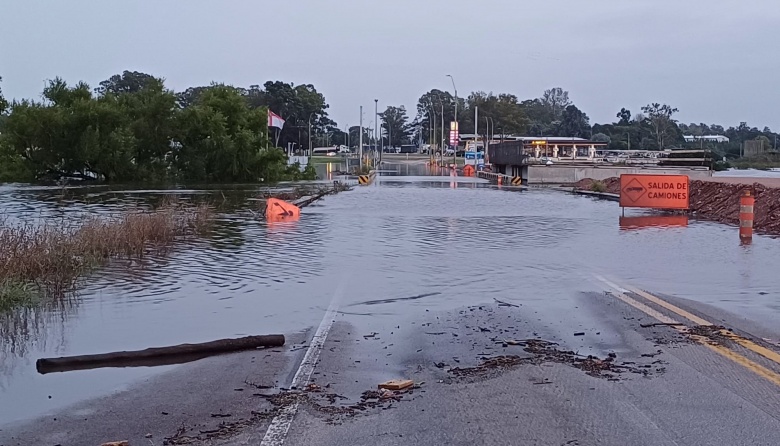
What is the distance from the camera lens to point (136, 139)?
6234 centimetres

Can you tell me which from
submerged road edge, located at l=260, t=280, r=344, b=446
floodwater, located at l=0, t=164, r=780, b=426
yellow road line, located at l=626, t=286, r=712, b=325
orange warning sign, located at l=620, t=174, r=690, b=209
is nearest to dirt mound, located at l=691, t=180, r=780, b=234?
orange warning sign, located at l=620, t=174, r=690, b=209

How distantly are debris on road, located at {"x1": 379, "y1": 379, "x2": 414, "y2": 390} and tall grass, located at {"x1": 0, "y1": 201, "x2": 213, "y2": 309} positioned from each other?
589 centimetres

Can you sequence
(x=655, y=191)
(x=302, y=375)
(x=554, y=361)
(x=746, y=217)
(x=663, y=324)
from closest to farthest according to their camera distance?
(x=302, y=375) < (x=554, y=361) < (x=663, y=324) < (x=746, y=217) < (x=655, y=191)

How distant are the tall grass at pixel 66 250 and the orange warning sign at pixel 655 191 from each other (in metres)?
13.8

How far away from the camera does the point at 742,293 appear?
1226 centimetres

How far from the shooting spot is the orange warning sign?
27.4 metres

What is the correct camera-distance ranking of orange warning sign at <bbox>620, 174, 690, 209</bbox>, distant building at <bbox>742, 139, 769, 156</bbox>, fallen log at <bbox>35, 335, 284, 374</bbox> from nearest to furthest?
fallen log at <bbox>35, 335, 284, 374</bbox>, orange warning sign at <bbox>620, 174, 690, 209</bbox>, distant building at <bbox>742, 139, 769, 156</bbox>

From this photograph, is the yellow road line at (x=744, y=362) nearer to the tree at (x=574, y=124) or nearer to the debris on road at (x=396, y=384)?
the debris on road at (x=396, y=384)

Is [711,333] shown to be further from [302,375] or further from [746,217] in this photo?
[746,217]

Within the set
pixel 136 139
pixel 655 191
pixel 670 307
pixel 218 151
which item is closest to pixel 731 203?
pixel 655 191

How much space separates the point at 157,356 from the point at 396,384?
2621 mm

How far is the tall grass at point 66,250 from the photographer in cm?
1225

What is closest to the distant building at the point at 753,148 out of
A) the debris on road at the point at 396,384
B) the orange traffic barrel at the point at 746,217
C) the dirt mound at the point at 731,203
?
the dirt mound at the point at 731,203

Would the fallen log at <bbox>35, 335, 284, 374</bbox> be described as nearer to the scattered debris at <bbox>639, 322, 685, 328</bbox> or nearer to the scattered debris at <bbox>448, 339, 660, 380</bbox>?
the scattered debris at <bbox>448, 339, 660, 380</bbox>
